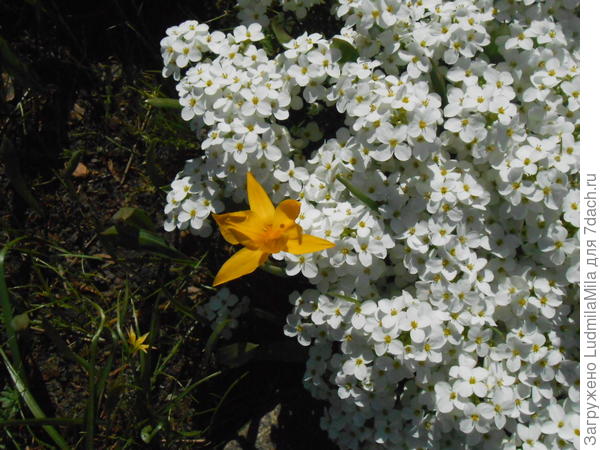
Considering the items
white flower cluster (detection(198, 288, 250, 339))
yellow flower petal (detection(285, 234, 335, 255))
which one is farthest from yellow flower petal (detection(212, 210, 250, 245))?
white flower cluster (detection(198, 288, 250, 339))

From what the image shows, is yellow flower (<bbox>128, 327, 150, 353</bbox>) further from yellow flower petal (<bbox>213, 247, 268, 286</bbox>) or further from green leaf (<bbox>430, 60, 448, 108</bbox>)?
green leaf (<bbox>430, 60, 448, 108</bbox>)

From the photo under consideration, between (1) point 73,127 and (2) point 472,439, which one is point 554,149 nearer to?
(2) point 472,439

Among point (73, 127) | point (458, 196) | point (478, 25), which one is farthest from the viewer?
point (73, 127)

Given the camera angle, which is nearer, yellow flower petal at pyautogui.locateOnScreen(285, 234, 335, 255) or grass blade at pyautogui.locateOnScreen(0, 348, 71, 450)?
yellow flower petal at pyautogui.locateOnScreen(285, 234, 335, 255)

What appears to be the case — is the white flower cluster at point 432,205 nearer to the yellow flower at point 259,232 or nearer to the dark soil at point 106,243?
the yellow flower at point 259,232

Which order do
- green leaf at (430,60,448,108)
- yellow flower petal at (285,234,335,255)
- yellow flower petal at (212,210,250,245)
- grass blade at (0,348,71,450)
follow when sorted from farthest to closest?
grass blade at (0,348,71,450) → green leaf at (430,60,448,108) → yellow flower petal at (212,210,250,245) → yellow flower petal at (285,234,335,255)

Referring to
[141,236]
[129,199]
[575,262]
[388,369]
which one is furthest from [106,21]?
[575,262]

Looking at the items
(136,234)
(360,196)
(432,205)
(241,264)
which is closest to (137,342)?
(136,234)
